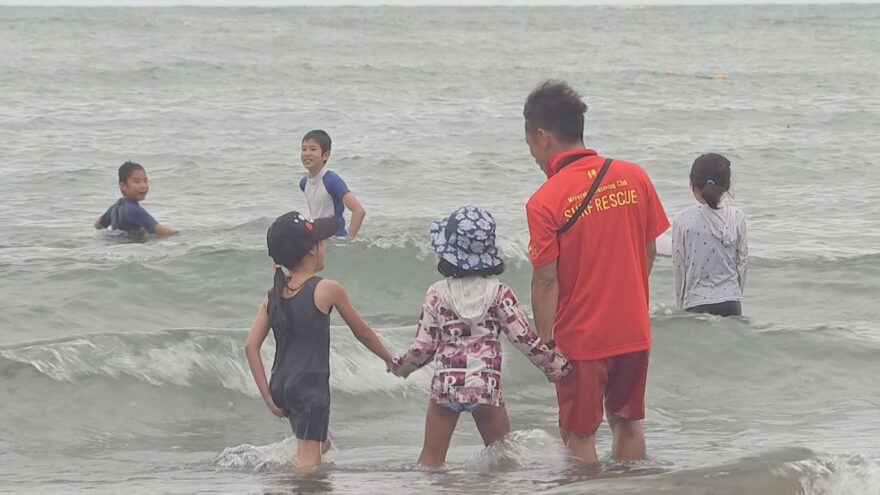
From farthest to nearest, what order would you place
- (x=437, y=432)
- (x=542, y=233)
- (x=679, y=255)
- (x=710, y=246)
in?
(x=679, y=255) → (x=710, y=246) → (x=437, y=432) → (x=542, y=233)

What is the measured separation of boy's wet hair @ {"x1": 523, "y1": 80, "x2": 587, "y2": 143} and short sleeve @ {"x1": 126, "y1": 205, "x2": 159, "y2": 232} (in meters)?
7.58

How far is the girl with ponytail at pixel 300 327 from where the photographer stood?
17.9 ft

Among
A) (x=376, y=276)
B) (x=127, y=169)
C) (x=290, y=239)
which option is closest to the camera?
(x=290, y=239)

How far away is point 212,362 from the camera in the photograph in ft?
27.8

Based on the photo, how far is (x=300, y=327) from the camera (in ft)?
18.1

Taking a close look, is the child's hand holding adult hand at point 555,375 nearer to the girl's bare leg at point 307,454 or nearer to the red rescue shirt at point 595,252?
the red rescue shirt at point 595,252

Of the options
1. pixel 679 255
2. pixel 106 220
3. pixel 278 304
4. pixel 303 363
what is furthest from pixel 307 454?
pixel 106 220

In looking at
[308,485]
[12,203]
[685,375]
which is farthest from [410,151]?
[308,485]

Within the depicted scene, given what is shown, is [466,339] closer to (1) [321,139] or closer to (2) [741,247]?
(2) [741,247]

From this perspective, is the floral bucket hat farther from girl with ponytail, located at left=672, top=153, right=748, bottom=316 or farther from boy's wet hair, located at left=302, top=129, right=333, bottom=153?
boy's wet hair, located at left=302, top=129, right=333, bottom=153

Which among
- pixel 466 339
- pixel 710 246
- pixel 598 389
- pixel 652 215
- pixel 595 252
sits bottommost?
pixel 598 389

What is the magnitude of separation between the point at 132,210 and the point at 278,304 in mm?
6858

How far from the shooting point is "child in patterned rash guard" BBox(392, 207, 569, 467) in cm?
521

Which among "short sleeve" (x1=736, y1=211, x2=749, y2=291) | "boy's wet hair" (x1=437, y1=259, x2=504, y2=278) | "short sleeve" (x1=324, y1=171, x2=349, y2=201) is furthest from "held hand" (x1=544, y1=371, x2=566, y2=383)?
"short sleeve" (x1=324, y1=171, x2=349, y2=201)
